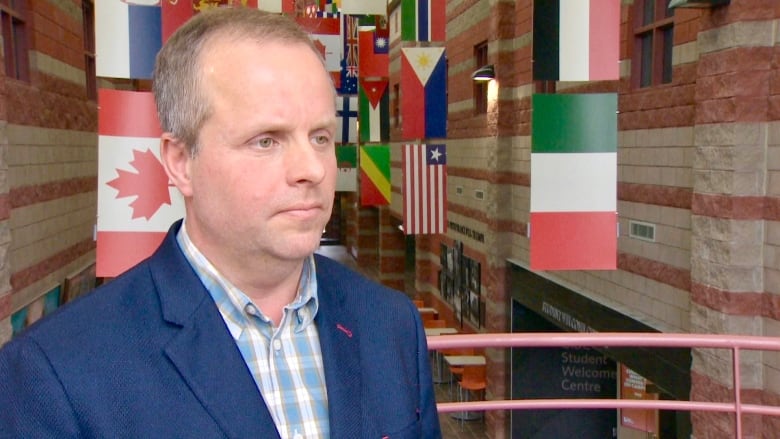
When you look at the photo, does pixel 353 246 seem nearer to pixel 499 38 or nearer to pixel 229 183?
pixel 499 38

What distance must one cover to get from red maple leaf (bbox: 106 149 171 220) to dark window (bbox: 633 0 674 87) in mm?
4911

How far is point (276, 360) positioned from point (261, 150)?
0.40 meters

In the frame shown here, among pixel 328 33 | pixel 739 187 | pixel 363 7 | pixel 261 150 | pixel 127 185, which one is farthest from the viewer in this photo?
pixel 328 33

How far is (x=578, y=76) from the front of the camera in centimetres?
504

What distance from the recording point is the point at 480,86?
548 inches

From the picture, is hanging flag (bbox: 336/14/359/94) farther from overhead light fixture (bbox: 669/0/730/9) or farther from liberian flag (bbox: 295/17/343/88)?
overhead light fixture (bbox: 669/0/730/9)

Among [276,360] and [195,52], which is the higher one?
[195,52]

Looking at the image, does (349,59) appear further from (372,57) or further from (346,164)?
(372,57)

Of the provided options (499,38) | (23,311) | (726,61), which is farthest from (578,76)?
(499,38)

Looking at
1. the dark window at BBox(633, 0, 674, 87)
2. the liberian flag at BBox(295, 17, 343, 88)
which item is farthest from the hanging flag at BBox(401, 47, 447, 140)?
the liberian flag at BBox(295, 17, 343, 88)

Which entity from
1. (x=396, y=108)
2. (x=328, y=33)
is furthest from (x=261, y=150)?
(x=396, y=108)

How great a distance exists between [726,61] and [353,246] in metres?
26.5

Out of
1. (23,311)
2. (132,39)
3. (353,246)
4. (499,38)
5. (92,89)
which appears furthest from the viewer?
(353,246)

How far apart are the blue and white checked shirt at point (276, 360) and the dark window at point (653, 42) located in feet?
21.1
